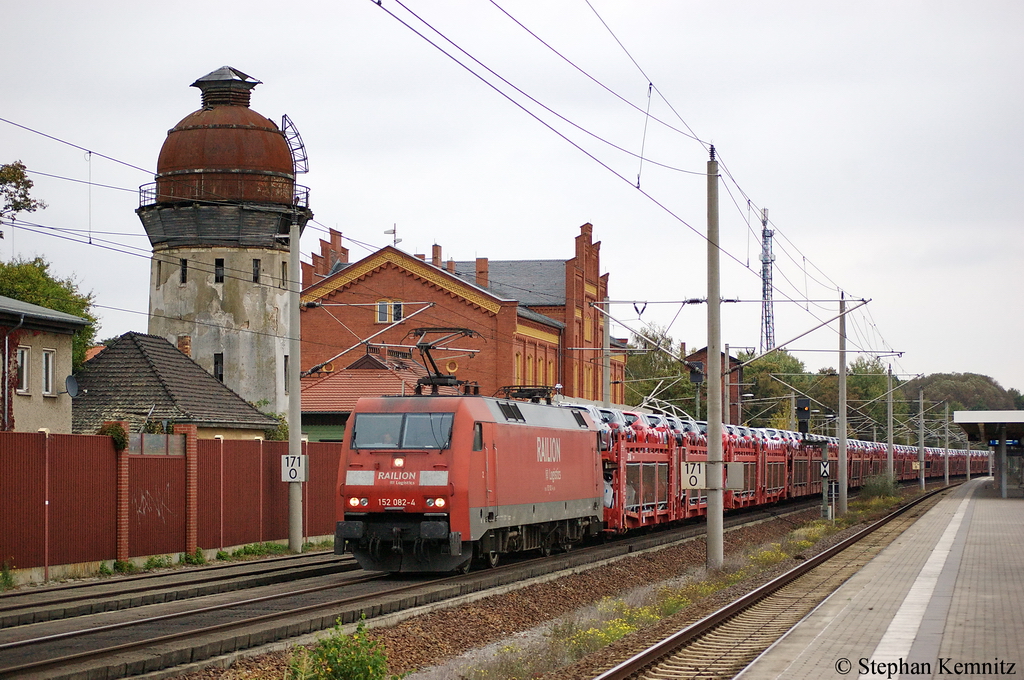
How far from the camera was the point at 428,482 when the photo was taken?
20312 mm

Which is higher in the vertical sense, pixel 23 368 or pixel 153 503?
pixel 23 368

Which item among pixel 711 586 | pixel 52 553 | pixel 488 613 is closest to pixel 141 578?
pixel 52 553

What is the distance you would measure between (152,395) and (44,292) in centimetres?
2387

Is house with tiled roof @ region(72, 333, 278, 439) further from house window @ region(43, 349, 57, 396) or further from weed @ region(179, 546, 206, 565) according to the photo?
weed @ region(179, 546, 206, 565)

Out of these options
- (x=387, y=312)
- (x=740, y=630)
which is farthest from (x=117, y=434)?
(x=387, y=312)

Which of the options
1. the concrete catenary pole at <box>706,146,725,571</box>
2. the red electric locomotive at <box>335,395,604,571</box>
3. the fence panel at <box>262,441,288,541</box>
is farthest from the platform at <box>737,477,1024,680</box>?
the fence panel at <box>262,441,288,541</box>

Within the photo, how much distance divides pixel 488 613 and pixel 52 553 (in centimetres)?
847

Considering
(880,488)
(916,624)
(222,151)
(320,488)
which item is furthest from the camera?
(880,488)

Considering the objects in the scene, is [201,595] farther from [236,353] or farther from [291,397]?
[236,353]

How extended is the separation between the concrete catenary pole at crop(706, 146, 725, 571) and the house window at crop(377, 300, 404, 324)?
39583 mm

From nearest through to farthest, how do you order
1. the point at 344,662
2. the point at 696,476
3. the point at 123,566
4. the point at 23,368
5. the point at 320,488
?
the point at 344,662, the point at 123,566, the point at 696,476, the point at 23,368, the point at 320,488

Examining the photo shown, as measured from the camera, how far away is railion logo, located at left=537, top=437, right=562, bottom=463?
2422 cm

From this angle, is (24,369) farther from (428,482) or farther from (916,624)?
(916,624)

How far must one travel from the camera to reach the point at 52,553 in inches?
838
